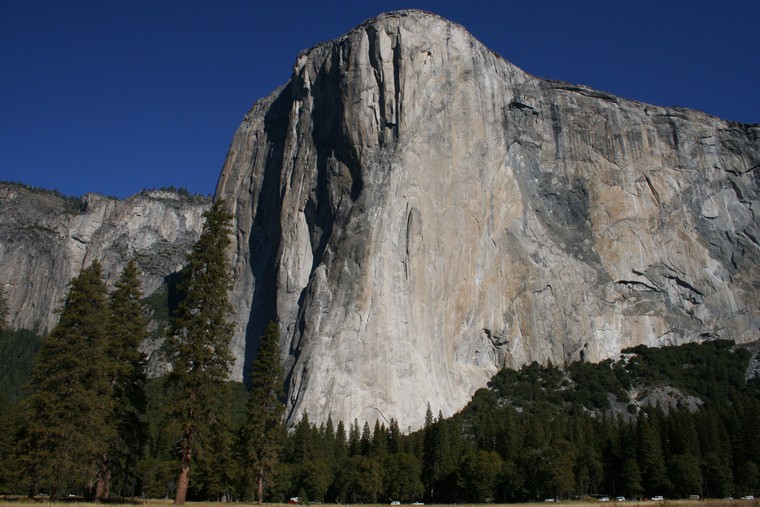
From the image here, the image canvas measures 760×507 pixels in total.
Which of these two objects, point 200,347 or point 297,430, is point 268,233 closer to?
point 297,430

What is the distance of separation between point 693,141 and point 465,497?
273 ft

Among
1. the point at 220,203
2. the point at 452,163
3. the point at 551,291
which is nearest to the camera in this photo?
the point at 220,203

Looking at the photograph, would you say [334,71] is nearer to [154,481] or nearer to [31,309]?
[154,481]

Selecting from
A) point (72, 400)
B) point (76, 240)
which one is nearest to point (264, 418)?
point (72, 400)

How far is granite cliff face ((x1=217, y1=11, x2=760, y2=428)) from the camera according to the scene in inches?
3479

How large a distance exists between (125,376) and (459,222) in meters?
66.4

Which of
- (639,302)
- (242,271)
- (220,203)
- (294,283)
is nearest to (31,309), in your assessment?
(242,271)

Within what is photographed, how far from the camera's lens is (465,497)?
60.0 m

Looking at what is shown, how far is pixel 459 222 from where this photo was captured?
9738cm

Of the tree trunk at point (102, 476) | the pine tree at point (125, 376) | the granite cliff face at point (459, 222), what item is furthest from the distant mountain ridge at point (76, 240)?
the tree trunk at point (102, 476)

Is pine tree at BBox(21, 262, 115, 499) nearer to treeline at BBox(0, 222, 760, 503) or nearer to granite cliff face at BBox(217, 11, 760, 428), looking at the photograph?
treeline at BBox(0, 222, 760, 503)

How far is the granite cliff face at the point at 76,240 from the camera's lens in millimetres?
159625

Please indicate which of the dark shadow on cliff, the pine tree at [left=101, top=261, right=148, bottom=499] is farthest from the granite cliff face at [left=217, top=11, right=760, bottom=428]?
the pine tree at [left=101, top=261, right=148, bottom=499]

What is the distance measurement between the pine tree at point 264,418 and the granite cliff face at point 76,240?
373ft
